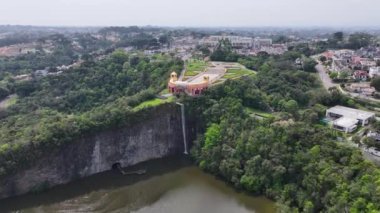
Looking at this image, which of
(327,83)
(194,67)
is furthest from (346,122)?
(194,67)

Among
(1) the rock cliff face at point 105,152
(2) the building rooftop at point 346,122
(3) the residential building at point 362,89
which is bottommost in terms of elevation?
(1) the rock cliff face at point 105,152

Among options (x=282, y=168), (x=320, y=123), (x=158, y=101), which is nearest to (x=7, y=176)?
(x=158, y=101)

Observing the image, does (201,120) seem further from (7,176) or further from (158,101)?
(7,176)

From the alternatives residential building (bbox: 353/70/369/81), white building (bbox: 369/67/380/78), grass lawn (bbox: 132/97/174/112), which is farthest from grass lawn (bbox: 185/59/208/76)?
white building (bbox: 369/67/380/78)

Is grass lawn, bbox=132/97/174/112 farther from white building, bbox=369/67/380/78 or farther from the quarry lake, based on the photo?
white building, bbox=369/67/380/78

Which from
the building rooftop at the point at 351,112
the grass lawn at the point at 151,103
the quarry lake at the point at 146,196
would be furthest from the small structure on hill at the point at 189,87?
the building rooftop at the point at 351,112

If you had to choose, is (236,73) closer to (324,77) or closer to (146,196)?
(324,77)

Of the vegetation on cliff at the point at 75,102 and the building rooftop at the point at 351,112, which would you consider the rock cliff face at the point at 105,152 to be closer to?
the vegetation on cliff at the point at 75,102
